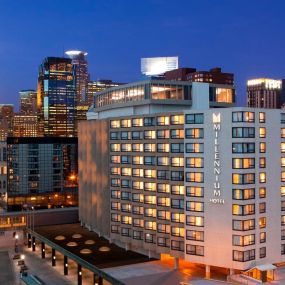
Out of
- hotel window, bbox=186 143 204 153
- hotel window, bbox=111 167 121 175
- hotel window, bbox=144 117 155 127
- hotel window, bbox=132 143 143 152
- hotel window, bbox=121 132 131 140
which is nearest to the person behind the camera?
hotel window, bbox=186 143 204 153

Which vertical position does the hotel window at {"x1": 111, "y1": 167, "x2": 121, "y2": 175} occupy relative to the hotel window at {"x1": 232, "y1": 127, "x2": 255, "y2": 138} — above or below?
below

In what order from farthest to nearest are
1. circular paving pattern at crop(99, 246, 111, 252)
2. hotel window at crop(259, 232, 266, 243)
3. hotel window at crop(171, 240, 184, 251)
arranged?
circular paving pattern at crop(99, 246, 111, 252), hotel window at crop(171, 240, 184, 251), hotel window at crop(259, 232, 266, 243)

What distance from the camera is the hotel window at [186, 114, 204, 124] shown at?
8936 cm

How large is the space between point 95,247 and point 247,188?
34.6 meters

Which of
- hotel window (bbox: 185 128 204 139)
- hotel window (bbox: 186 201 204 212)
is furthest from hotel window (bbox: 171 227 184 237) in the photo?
hotel window (bbox: 185 128 204 139)

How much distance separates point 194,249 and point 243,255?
9150mm

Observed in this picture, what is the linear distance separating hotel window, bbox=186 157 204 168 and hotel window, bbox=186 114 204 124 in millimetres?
6561

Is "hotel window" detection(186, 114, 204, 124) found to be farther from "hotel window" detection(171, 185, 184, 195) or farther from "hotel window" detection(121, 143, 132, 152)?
"hotel window" detection(121, 143, 132, 152)

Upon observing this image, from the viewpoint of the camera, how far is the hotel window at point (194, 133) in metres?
89.5

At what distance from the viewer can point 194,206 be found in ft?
296

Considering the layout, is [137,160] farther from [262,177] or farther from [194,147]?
[262,177]

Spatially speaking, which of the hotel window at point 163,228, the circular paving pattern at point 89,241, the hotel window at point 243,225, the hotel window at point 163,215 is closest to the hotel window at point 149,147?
the hotel window at point 163,215

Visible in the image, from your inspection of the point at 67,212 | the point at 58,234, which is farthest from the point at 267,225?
the point at 67,212

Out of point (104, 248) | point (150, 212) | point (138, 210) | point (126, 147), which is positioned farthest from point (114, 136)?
point (104, 248)
